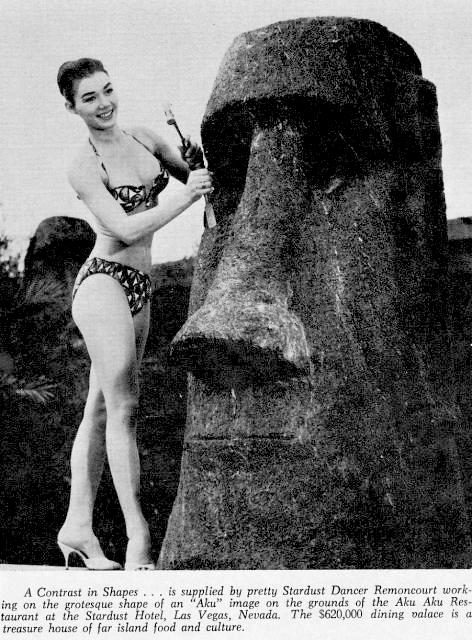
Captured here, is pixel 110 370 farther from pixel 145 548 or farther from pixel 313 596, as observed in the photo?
pixel 313 596

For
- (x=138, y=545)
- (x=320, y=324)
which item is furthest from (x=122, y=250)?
(x=138, y=545)

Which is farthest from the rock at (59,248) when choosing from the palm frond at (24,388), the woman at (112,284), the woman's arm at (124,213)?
the woman's arm at (124,213)

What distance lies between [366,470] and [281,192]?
2.97 ft

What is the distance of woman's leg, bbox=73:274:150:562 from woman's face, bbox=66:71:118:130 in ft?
1.70

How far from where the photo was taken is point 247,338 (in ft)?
9.92

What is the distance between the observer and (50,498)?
17.8ft

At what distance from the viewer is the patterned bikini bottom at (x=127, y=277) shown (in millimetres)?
3379

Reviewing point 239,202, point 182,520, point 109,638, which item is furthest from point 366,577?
point 239,202

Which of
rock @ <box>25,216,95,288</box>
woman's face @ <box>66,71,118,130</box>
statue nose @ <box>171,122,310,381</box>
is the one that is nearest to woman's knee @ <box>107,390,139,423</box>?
statue nose @ <box>171,122,310,381</box>

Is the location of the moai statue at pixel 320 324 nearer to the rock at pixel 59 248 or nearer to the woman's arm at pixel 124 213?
the woman's arm at pixel 124 213

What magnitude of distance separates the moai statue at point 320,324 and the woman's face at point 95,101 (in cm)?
33

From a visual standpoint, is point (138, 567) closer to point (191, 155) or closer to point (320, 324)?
point (320, 324)

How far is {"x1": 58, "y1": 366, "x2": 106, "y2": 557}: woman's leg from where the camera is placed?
342 cm

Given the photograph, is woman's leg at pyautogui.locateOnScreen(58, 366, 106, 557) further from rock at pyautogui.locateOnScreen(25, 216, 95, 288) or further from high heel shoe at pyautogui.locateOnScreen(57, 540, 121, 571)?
rock at pyautogui.locateOnScreen(25, 216, 95, 288)
